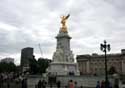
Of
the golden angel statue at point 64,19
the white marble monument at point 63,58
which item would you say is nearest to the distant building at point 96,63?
the golden angel statue at point 64,19

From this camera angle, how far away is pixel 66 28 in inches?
2484

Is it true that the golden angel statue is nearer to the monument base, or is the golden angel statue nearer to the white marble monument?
the white marble monument

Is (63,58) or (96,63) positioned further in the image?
(96,63)

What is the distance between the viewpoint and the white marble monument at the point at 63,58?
57562 millimetres

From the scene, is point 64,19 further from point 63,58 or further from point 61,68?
point 61,68

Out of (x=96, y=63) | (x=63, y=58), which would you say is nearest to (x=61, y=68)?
(x=63, y=58)

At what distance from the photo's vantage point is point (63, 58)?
58531mm

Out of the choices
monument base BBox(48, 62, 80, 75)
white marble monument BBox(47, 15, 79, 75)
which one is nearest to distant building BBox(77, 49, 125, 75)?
white marble monument BBox(47, 15, 79, 75)

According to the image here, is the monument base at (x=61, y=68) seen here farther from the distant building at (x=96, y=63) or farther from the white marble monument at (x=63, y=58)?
the distant building at (x=96, y=63)

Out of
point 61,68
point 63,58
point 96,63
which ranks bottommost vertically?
point 61,68

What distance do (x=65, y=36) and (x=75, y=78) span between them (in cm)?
1344

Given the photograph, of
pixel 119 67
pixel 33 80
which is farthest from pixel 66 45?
pixel 119 67

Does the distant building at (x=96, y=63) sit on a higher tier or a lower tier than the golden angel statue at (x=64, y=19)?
lower

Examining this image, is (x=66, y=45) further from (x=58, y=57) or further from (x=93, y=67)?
(x=93, y=67)
